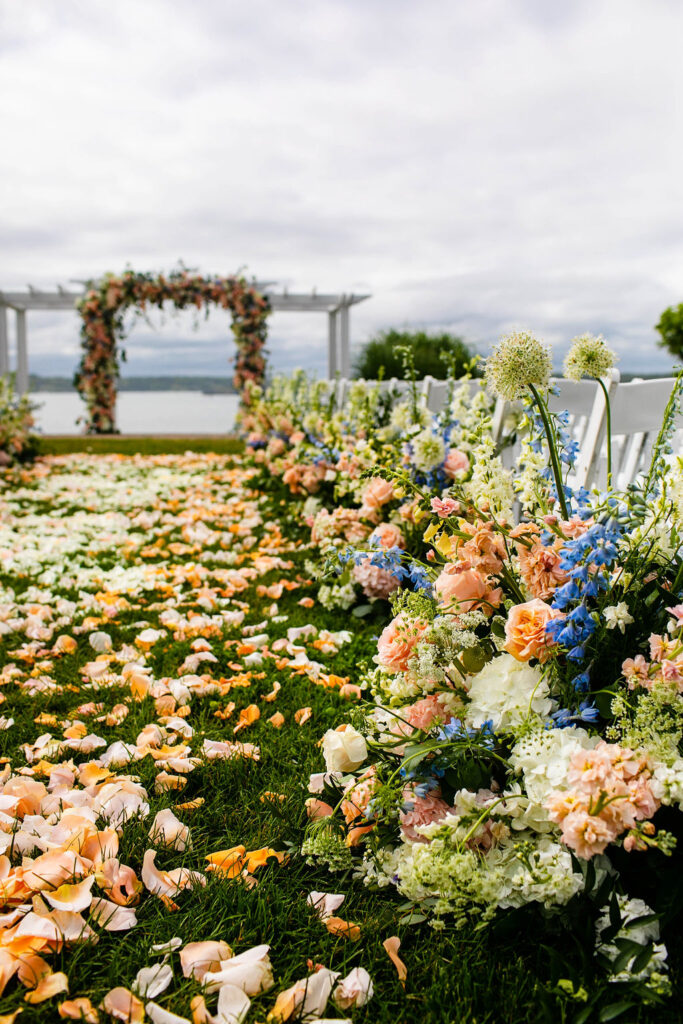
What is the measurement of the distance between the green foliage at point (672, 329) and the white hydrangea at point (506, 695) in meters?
36.9

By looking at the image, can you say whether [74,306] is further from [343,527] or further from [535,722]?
[535,722]

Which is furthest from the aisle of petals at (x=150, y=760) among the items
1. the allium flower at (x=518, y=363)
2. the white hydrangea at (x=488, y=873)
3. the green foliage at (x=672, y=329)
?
the green foliage at (x=672, y=329)

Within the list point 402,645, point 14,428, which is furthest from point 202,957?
point 14,428

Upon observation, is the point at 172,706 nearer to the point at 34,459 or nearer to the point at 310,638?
the point at 310,638

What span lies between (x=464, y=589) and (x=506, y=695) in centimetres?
21

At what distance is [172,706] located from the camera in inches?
84.7

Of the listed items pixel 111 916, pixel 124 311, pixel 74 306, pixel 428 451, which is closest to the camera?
pixel 111 916

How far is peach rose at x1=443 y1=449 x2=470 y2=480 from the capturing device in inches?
107

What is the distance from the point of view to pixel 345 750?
1488 mm

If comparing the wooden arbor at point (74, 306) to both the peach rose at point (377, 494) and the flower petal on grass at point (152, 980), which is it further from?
the flower petal on grass at point (152, 980)

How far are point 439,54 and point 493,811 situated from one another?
4.85 m

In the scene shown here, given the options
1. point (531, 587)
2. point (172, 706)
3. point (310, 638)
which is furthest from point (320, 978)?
point (310, 638)

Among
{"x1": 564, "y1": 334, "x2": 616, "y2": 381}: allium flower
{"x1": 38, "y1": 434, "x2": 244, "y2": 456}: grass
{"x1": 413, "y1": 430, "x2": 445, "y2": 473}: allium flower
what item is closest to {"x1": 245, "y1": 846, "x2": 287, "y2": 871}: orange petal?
{"x1": 564, "y1": 334, "x2": 616, "y2": 381}: allium flower

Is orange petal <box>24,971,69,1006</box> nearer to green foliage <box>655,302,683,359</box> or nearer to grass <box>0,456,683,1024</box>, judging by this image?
grass <box>0,456,683,1024</box>
